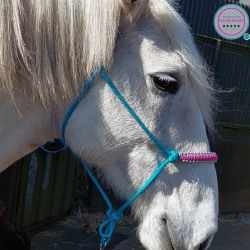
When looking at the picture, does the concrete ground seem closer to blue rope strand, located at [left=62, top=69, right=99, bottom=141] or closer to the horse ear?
blue rope strand, located at [left=62, top=69, right=99, bottom=141]

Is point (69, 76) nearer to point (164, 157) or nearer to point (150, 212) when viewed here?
point (164, 157)

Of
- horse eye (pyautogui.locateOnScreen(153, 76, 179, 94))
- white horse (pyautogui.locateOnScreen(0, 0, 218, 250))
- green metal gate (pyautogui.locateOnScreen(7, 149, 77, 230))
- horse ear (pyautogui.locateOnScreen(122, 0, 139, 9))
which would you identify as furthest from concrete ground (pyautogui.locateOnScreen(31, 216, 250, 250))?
horse ear (pyautogui.locateOnScreen(122, 0, 139, 9))

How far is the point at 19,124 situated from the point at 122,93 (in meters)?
0.48

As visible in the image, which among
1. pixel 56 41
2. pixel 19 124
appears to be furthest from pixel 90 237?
pixel 56 41

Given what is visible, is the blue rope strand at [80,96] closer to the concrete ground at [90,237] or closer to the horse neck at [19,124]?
the horse neck at [19,124]

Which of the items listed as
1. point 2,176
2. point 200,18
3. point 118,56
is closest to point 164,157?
point 118,56

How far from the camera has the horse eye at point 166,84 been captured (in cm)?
135

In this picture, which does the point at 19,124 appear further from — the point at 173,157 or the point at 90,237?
the point at 90,237

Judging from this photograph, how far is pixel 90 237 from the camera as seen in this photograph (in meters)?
3.88

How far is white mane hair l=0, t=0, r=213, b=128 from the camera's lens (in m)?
1.27

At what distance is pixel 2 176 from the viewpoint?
3268 mm

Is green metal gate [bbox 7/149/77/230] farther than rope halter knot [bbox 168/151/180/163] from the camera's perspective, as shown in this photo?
Yes

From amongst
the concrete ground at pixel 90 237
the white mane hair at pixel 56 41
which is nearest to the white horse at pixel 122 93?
the white mane hair at pixel 56 41

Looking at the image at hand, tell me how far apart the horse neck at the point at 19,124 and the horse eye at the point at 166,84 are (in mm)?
493
